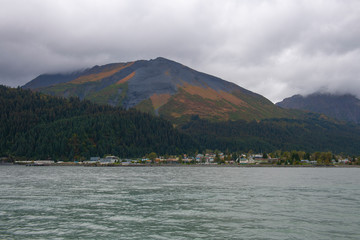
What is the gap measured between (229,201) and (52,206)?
26876 millimetres

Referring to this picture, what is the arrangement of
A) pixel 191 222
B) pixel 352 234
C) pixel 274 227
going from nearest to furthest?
pixel 352 234, pixel 274 227, pixel 191 222

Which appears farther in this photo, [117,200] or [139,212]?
[117,200]

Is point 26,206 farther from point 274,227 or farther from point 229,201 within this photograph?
point 274,227

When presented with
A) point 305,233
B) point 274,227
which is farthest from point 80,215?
point 305,233

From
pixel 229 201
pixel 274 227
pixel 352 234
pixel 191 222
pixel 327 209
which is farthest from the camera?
pixel 229 201

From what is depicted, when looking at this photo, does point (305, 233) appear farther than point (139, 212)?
No

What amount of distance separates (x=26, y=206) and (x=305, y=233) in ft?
122

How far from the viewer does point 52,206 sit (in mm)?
50094

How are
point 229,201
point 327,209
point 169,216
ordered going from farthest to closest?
point 229,201 < point 327,209 < point 169,216

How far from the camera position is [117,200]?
2228 inches

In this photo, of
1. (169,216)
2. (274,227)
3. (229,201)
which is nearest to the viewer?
(274,227)

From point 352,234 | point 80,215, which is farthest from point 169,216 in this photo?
point 352,234

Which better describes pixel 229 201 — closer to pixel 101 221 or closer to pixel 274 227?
pixel 274 227

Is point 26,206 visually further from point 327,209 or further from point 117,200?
point 327,209
